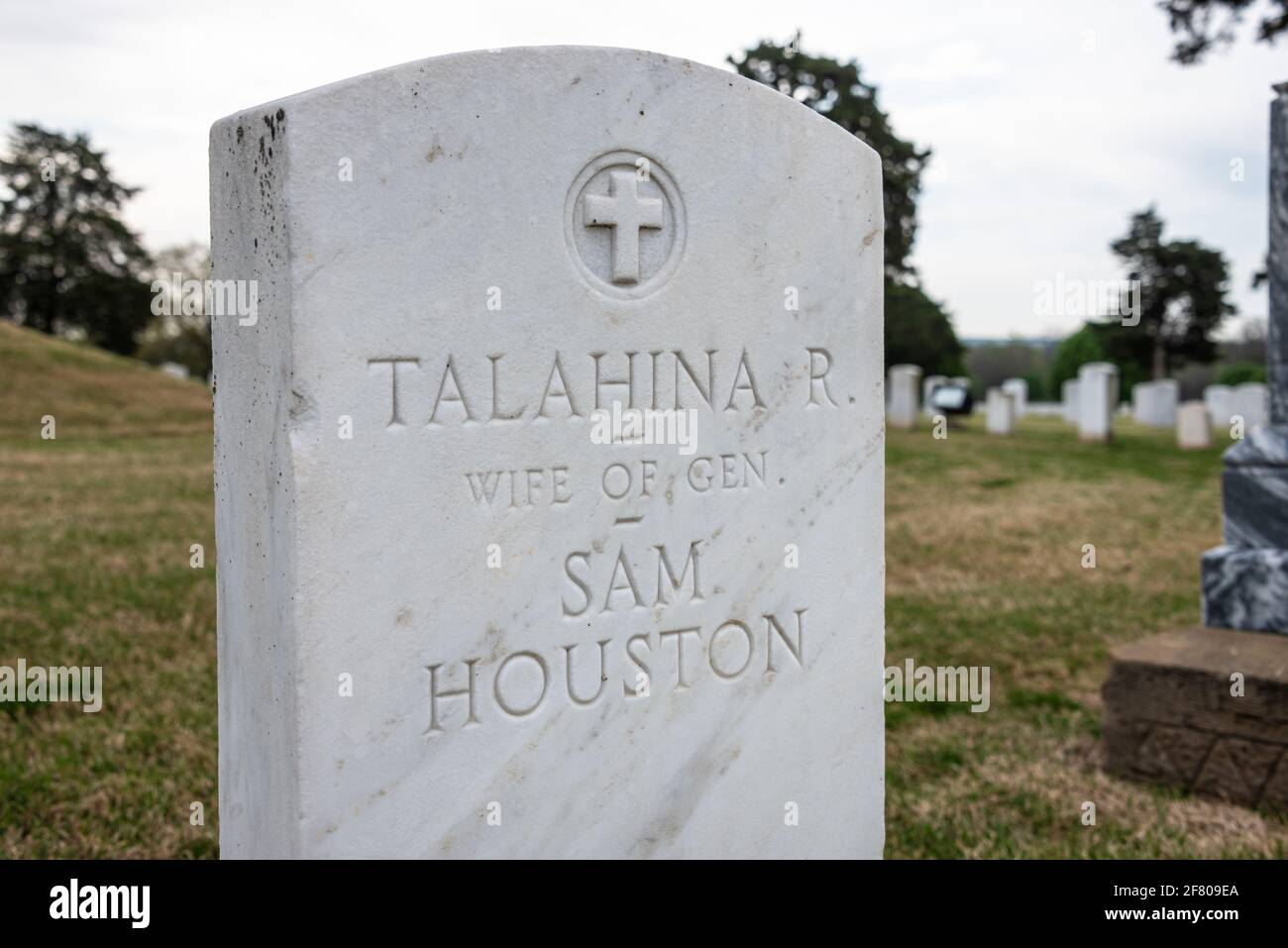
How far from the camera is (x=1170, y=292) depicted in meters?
28.2

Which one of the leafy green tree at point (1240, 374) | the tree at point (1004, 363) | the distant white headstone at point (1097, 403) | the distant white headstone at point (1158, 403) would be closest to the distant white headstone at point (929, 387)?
the distant white headstone at point (1158, 403)

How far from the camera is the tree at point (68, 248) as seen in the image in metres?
37.8

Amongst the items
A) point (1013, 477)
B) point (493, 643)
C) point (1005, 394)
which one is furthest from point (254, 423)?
point (1005, 394)

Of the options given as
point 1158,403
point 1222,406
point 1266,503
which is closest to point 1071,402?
point 1158,403

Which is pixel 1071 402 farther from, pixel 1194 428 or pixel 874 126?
pixel 874 126

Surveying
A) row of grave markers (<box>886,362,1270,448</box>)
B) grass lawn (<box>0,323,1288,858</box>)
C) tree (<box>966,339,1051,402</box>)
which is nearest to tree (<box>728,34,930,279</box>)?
grass lawn (<box>0,323,1288,858</box>)

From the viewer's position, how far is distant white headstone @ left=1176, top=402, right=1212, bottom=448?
1692 centimetres

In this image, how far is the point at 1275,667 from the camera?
367cm

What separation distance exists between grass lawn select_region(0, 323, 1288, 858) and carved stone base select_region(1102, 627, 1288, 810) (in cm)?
11

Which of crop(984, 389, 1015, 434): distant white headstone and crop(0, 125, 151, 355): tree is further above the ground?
crop(0, 125, 151, 355): tree

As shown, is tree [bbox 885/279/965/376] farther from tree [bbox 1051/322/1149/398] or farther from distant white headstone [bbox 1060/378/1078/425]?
tree [bbox 1051/322/1149/398]

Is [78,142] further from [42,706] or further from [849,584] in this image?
[849,584]

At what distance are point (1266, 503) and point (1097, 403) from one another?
14.4 m
